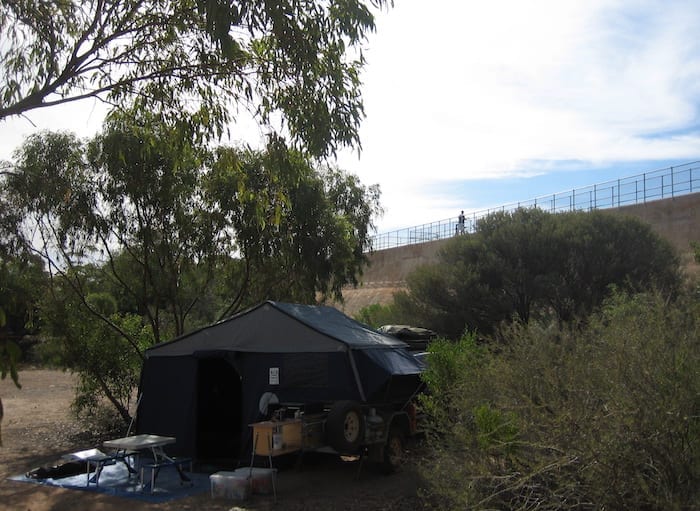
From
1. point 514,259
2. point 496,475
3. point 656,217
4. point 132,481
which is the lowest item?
point 132,481

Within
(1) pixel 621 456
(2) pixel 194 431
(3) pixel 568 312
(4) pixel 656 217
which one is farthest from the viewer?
(4) pixel 656 217

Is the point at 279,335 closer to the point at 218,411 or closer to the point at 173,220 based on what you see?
the point at 218,411

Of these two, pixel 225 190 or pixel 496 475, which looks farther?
pixel 225 190

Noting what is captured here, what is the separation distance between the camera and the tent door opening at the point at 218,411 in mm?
11117

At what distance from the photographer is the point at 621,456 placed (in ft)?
15.3

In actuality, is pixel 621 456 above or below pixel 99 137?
below

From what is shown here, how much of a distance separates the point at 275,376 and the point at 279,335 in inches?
24.8

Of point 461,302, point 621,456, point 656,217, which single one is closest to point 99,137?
point 621,456

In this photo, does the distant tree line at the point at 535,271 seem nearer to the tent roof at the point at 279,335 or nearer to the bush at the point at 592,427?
the tent roof at the point at 279,335

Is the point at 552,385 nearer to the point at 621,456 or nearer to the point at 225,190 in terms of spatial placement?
the point at 621,456

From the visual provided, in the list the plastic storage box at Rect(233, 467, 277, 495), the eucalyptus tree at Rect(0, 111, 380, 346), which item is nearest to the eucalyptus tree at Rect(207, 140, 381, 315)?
the eucalyptus tree at Rect(0, 111, 380, 346)

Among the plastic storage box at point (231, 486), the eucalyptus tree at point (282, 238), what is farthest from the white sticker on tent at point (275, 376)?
the eucalyptus tree at point (282, 238)

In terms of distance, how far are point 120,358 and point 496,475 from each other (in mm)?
10439

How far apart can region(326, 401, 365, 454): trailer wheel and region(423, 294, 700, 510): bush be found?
2.51 m
